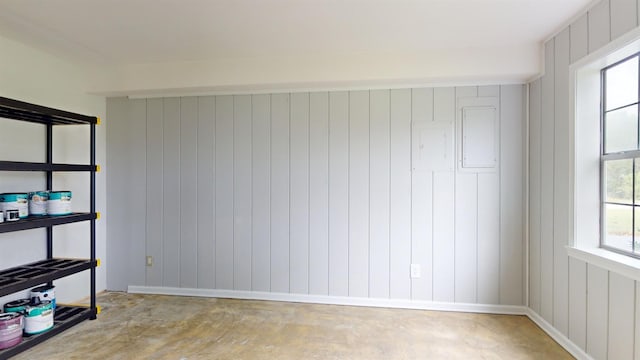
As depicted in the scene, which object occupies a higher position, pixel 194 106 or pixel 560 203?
pixel 194 106

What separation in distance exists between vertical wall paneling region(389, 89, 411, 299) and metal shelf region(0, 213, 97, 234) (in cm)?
277

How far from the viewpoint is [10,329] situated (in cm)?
233

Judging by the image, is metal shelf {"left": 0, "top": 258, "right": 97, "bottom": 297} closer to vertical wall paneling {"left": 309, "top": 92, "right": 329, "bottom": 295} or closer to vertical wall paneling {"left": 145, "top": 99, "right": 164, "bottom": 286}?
vertical wall paneling {"left": 145, "top": 99, "right": 164, "bottom": 286}

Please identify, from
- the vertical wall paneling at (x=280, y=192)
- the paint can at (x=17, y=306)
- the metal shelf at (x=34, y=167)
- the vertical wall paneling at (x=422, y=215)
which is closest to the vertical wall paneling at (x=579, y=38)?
the vertical wall paneling at (x=422, y=215)

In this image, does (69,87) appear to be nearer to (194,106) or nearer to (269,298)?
(194,106)

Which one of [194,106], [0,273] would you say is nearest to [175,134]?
[194,106]

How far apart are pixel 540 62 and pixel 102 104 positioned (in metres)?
4.35

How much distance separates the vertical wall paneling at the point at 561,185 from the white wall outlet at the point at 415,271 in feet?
3.54

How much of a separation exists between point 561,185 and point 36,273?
13.4ft

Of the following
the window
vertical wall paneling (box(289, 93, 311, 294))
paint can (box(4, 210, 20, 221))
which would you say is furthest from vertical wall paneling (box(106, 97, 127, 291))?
the window

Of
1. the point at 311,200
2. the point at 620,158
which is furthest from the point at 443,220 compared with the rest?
the point at 620,158

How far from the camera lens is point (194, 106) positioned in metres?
3.62

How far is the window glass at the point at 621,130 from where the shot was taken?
2033 mm

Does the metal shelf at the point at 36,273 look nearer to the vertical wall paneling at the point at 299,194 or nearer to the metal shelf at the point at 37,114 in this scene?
the metal shelf at the point at 37,114
